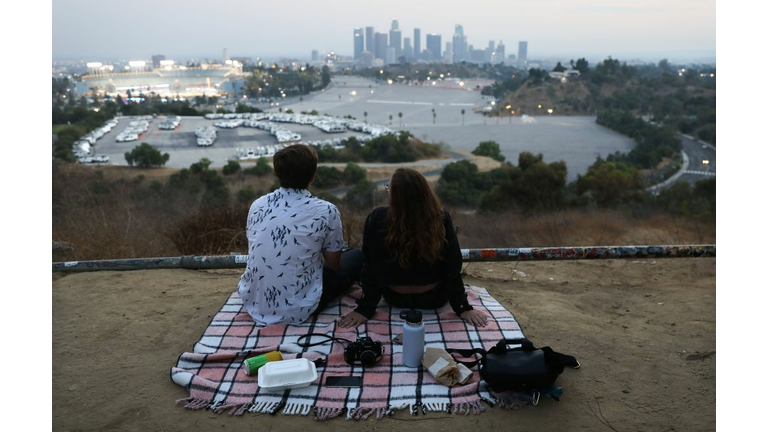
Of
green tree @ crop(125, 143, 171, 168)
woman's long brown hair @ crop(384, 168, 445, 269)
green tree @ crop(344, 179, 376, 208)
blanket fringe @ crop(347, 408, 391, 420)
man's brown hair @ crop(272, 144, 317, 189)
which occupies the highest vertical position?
green tree @ crop(125, 143, 171, 168)

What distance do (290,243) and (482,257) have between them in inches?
80.4

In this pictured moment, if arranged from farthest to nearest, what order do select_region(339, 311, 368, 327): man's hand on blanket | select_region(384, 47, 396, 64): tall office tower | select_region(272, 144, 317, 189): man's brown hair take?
select_region(384, 47, 396, 64): tall office tower < select_region(339, 311, 368, 327): man's hand on blanket < select_region(272, 144, 317, 189): man's brown hair

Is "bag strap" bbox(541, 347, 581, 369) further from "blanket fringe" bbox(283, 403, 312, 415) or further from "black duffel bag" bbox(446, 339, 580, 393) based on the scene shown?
"blanket fringe" bbox(283, 403, 312, 415)

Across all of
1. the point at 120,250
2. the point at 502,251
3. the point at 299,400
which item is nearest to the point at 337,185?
the point at 120,250

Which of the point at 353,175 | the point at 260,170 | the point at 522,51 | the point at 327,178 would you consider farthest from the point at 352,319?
the point at 522,51

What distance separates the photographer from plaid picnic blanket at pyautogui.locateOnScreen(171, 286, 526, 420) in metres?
2.64

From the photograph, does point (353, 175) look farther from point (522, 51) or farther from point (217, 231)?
point (522, 51)

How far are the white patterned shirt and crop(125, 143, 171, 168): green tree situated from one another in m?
32.0

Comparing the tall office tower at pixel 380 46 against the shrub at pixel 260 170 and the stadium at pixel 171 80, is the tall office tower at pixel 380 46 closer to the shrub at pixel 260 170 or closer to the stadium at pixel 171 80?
the stadium at pixel 171 80

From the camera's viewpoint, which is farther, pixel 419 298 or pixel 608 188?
pixel 608 188

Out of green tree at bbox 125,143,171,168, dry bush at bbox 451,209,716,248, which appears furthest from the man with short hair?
green tree at bbox 125,143,171,168

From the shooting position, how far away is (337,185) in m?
26.7

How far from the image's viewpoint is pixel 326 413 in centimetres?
257

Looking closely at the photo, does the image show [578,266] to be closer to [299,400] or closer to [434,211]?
[434,211]
